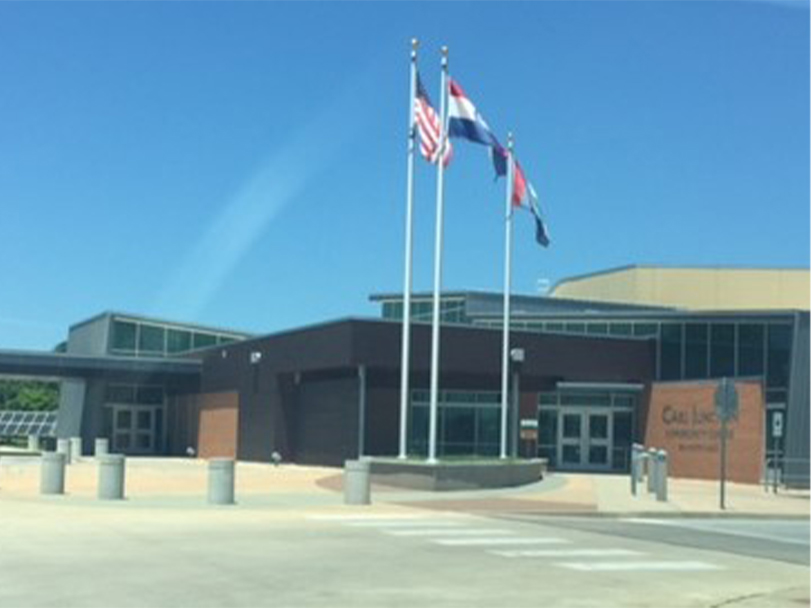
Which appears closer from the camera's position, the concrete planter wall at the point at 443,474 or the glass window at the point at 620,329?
the concrete planter wall at the point at 443,474

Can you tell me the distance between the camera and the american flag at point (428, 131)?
103 ft

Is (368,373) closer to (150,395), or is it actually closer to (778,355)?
(778,355)

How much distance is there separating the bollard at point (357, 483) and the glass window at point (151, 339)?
123 feet

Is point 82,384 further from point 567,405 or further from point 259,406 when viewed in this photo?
point 567,405

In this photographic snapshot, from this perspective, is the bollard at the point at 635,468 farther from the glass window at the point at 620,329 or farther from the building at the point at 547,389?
the glass window at the point at 620,329

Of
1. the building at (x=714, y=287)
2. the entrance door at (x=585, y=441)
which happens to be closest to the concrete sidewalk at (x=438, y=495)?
the entrance door at (x=585, y=441)

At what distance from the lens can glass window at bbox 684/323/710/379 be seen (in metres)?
43.6

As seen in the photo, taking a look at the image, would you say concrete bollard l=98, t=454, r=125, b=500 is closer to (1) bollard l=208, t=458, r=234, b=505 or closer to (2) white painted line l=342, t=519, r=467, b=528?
(1) bollard l=208, t=458, r=234, b=505

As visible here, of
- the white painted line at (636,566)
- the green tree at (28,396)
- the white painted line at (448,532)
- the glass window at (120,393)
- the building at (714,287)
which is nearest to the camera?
the white painted line at (636,566)

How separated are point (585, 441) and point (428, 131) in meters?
17.0

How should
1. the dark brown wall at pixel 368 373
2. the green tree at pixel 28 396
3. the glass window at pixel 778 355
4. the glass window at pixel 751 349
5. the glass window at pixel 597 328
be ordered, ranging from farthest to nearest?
the green tree at pixel 28 396
the glass window at pixel 597 328
the glass window at pixel 751 349
the glass window at pixel 778 355
the dark brown wall at pixel 368 373

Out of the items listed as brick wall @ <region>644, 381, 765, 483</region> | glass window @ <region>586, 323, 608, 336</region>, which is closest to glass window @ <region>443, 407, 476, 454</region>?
brick wall @ <region>644, 381, 765, 483</region>

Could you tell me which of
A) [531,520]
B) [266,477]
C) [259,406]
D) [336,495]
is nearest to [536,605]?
[531,520]

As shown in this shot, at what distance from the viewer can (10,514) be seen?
2067 centimetres
